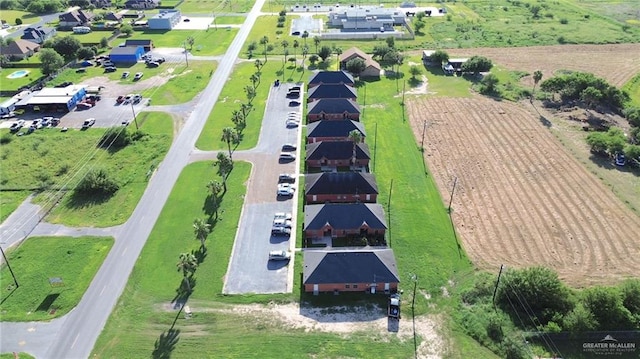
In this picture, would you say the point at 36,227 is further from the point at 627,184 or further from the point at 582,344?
the point at 627,184

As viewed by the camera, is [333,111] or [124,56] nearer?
[333,111]

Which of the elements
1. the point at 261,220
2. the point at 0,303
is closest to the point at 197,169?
the point at 261,220

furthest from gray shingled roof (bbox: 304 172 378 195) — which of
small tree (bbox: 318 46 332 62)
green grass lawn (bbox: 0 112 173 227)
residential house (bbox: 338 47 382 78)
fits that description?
small tree (bbox: 318 46 332 62)

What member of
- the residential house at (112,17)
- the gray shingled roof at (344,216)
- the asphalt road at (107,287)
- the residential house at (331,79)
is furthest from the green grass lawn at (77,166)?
the residential house at (112,17)

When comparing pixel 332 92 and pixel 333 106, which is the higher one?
pixel 332 92

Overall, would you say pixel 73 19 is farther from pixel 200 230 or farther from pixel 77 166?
pixel 200 230

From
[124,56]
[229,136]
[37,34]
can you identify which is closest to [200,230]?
[229,136]

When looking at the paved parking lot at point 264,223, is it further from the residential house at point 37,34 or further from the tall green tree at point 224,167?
the residential house at point 37,34
